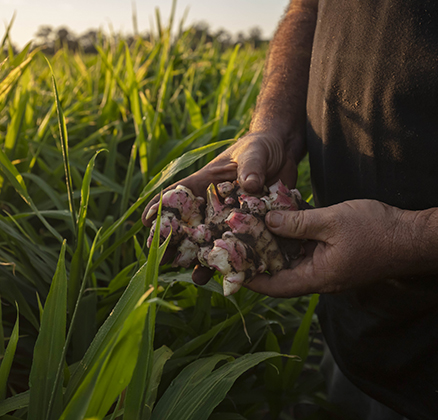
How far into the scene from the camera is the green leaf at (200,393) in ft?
1.90

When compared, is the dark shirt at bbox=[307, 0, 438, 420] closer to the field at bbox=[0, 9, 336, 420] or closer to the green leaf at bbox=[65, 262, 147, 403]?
the field at bbox=[0, 9, 336, 420]

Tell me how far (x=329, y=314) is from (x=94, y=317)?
0.59 m

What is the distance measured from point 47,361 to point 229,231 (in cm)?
36

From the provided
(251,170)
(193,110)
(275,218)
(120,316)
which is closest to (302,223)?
(275,218)

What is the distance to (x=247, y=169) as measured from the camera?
0.78 metres

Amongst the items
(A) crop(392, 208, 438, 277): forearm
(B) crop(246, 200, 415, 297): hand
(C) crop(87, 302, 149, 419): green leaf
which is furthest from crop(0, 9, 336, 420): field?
(A) crop(392, 208, 438, 277): forearm

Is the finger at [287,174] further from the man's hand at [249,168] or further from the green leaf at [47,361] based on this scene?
the green leaf at [47,361]

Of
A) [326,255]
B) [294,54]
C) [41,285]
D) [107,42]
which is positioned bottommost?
[41,285]

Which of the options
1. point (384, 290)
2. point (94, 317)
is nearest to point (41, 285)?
point (94, 317)

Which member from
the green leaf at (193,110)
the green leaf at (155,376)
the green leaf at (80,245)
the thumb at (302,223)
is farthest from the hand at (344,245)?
the green leaf at (193,110)

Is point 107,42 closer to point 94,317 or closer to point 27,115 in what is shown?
point 27,115

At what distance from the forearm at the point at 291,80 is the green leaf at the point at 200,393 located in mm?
603

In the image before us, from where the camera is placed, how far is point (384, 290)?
2.75ft

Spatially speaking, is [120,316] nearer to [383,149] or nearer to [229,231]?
[229,231]
